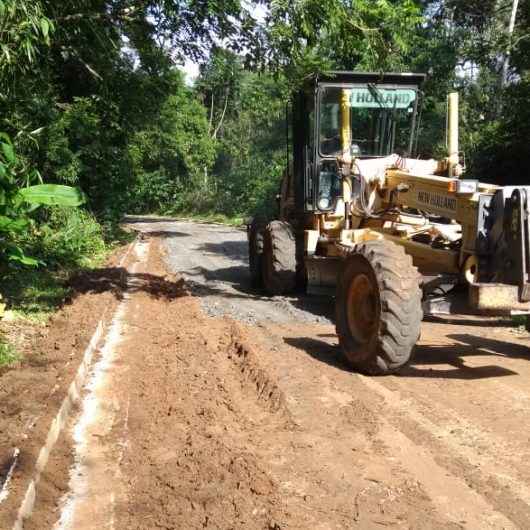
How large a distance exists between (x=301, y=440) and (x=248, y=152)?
42123 millimetres

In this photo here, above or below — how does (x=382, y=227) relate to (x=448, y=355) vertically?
above

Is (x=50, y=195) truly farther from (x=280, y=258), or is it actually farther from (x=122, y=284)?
(x=122, y=284)

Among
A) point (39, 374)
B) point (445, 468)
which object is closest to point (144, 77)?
point (39, 374)

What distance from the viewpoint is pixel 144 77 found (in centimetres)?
1812

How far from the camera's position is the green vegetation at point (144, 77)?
7.90 meters

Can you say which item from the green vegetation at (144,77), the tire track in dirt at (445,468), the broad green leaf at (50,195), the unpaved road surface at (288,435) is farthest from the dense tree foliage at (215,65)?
the tire track in dirt at (445,468)

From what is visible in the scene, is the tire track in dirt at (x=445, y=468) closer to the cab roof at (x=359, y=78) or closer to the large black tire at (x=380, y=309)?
the large black tire at (x=380, y=309)

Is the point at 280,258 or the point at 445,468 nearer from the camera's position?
the point at 445,468

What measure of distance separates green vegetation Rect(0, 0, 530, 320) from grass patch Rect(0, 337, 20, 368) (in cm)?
92

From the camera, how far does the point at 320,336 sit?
300 inches

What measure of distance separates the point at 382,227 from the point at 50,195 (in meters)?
3.99

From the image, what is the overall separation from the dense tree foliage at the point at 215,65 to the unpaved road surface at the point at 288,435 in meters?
3.39

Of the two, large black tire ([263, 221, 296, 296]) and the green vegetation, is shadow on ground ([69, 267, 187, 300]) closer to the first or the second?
the green vegetation

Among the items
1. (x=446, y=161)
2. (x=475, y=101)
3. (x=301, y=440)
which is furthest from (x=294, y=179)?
(x=475, y=101)
